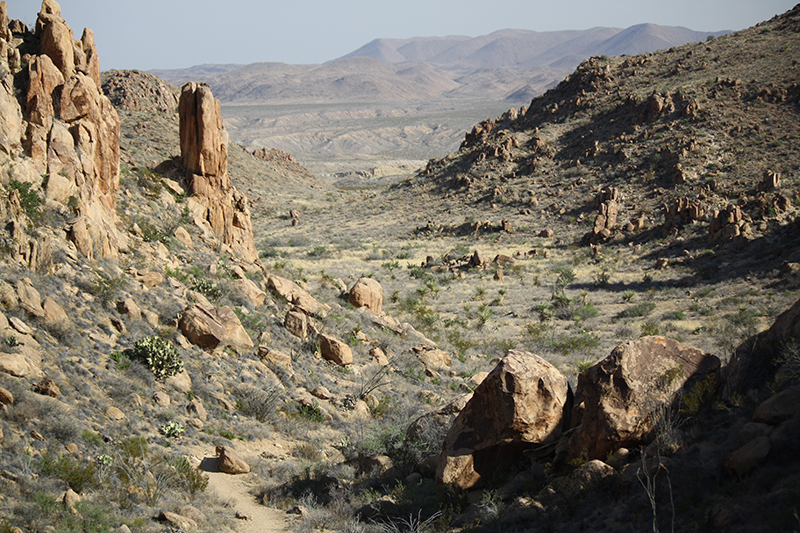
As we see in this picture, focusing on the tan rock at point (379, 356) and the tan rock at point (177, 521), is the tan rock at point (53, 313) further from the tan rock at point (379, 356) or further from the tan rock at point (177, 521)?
the tan rock at point (379, 356)

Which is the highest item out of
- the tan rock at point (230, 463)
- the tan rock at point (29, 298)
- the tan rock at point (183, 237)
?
the tan rock at point (183, 237)

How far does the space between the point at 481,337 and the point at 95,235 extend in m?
12.5

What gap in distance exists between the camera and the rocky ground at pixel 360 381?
18.8 ft

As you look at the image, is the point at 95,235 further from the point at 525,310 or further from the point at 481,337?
the point at 525,310

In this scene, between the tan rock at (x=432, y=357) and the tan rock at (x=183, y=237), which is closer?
the tan rock at (x=183, y=237)

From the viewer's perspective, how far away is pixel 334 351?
1254 centimetres

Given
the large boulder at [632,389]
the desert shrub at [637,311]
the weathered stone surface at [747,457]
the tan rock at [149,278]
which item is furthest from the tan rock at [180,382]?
the desert shrub at [637,311]

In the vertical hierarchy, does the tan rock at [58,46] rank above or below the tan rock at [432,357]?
above

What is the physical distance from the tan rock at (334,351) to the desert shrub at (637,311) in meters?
12.0

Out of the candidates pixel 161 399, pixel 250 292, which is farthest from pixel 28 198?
pixel 250 292

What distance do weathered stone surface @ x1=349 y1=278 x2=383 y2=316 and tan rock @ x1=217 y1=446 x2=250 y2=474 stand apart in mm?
8373

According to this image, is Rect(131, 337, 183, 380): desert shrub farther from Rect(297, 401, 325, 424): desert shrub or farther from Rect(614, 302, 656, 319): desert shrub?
Rect(614, 302, 656, 319): desert shrub

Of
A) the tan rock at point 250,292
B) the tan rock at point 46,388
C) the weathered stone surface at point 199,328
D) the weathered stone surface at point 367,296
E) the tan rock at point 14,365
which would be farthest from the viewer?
the weathered stone surface at point 367,296

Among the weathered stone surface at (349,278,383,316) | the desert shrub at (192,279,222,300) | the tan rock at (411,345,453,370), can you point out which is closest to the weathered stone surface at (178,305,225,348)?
the desert shrub at (192,279,222,300)
